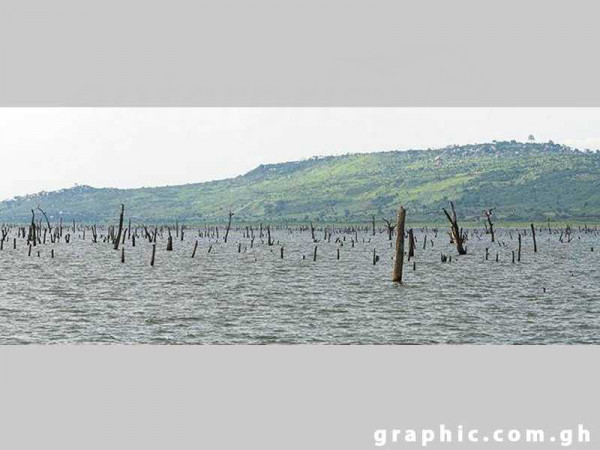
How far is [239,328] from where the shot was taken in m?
35.0

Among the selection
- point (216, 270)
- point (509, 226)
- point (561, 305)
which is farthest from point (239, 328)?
point (509, 226)

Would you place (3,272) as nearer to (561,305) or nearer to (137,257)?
(137,257)

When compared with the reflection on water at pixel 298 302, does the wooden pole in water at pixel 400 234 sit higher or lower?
Answer: higher

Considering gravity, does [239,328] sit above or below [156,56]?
below

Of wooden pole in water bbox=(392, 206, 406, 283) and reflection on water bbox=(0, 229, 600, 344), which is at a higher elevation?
wooden pole in water bbox=(392, 206, 406, 283)

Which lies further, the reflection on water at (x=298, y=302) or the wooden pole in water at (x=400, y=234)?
the wooden pole in water at (x=400, y=234)

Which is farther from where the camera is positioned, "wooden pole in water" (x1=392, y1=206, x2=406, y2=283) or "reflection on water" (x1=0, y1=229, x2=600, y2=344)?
"wooden pole in water" (x1=392, y1=206, x2=406, y2=283)

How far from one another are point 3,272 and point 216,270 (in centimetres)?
1441

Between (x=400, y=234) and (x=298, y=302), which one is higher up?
(x=400, y=234)
